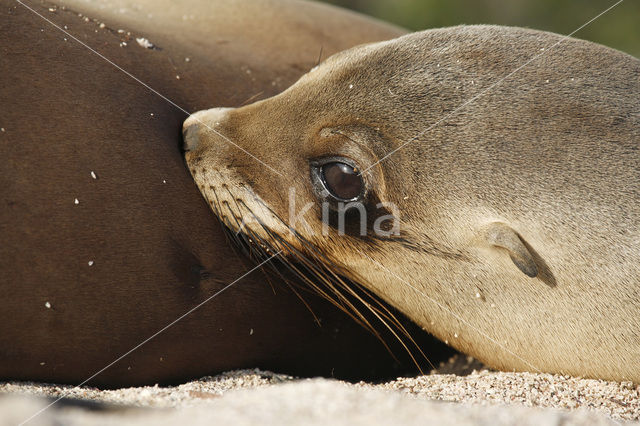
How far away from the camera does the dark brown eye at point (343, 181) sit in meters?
2.88

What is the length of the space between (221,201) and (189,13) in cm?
172

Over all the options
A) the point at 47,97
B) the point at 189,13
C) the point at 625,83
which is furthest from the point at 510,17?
the point at 47,97

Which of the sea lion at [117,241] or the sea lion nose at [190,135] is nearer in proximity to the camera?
the sea lion at [117,241]

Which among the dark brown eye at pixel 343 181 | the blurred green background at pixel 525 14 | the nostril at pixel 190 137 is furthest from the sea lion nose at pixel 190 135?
the blurred green background at pixel 525 14

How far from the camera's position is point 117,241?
2648mm

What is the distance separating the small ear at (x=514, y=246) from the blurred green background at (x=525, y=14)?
8.96m

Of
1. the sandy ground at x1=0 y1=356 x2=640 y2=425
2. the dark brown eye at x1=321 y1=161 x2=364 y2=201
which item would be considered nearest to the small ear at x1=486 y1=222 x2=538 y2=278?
the sandy ground at x1=0 y1=356 x2=640 y2=425

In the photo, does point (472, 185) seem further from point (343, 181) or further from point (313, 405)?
point (313, 405)

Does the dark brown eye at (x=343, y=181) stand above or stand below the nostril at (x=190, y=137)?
below

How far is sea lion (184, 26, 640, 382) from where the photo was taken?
8.83 ft

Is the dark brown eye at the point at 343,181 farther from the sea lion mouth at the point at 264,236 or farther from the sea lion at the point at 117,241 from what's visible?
the sea lion at the point at 117,241

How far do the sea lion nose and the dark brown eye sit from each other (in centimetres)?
57

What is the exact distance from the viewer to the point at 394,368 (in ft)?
11.2

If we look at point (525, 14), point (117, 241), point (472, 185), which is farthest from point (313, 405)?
point (525, 14)
